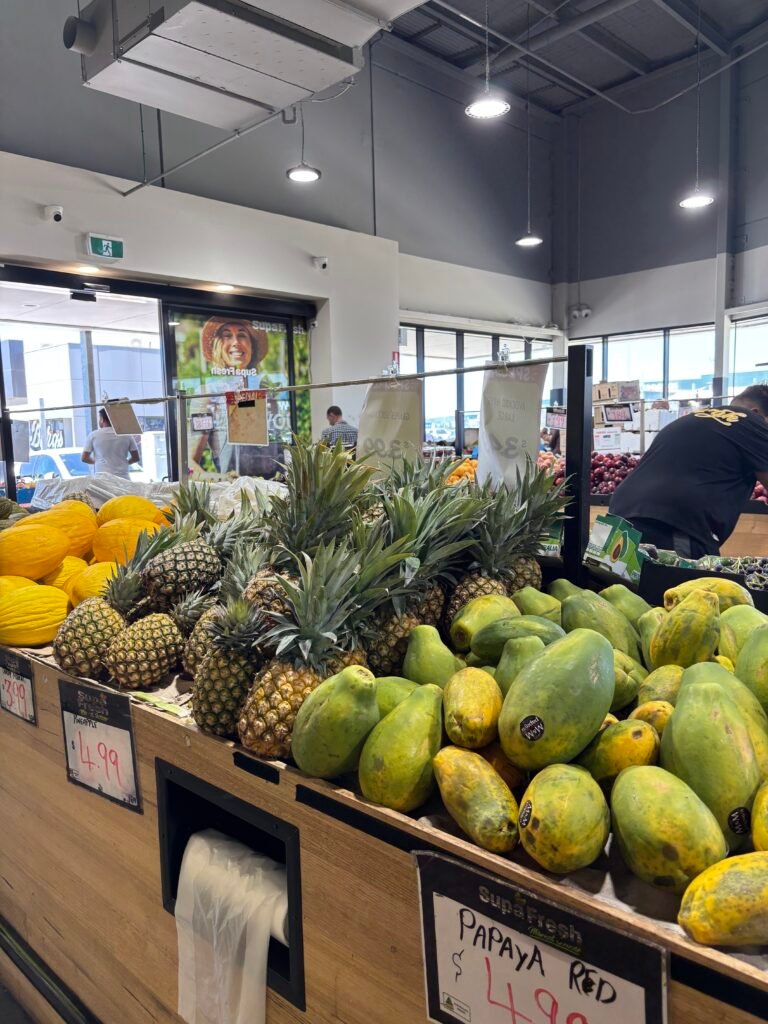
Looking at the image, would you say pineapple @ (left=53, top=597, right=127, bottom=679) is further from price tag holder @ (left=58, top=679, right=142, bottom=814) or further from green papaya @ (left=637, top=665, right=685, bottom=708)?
green papaya @ (left=637, top=665, right=685, bottom=708)

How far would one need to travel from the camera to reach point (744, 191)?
9.84 meters

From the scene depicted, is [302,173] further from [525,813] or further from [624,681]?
[525,813]

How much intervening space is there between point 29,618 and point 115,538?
0.36 m

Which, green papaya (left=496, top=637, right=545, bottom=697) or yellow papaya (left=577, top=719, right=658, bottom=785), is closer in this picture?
yellow papaya (left=577, top=719, right=658, bottom=785)

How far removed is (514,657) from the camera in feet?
3.49

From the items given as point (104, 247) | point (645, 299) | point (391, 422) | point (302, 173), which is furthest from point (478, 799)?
point (645, 299)

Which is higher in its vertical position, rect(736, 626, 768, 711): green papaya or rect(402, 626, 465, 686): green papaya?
rect(736, 626, 768, 711): green papaya

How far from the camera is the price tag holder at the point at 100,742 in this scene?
1424 millimetres

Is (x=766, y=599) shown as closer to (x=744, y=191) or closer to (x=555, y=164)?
(x=744, y=191)

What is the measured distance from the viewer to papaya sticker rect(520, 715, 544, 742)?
0.88 m

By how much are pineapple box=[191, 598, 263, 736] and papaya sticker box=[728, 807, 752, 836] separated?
70 centimetres

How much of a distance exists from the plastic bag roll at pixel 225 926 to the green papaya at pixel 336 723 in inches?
12.6

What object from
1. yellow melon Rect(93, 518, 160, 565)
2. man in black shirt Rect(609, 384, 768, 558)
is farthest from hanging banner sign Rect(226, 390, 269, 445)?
man in black shirt Rect(609, 384, 768, 558)

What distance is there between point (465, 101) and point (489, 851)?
11673 mm
